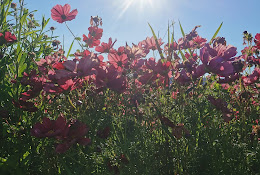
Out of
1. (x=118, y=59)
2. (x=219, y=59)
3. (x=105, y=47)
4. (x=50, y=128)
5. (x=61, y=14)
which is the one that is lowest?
(x=50, y=128)

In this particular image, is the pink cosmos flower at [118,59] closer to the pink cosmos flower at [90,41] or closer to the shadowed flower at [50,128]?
the pink cosmos flower at [90,41]

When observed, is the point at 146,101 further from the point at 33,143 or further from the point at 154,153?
the point at 33,143

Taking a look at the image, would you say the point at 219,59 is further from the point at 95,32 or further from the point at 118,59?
the point at 95,32

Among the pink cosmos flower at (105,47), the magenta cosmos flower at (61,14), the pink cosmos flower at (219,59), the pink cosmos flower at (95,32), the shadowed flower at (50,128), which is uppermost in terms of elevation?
the magenta cosmos flower at (61,14)

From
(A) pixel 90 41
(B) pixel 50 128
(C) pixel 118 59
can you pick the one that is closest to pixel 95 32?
(A) pixel 90 41

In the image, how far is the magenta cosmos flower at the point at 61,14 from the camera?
1750mm

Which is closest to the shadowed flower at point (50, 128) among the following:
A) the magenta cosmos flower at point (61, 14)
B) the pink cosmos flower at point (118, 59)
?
the pink cosmos flower at point (118, 59)

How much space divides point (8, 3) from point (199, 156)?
76.8 inches

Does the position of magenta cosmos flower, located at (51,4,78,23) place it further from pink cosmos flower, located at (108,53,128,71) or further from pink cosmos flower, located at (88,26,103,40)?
pink cosmos flower, located at (108,53,128,71)

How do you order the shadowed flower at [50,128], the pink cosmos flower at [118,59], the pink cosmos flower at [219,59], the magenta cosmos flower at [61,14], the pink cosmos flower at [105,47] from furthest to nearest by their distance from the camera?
the magenta cosmos flower at [61,14] < the pink cosmos flower at [105,47] < the pink cosmos flower at [118,59] < the pink cosmos flower at [219,59] < the shadowed flower at [50,128]

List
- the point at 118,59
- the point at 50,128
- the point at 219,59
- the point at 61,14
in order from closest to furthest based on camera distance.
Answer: the point at 50,128 → the point at 219,59 → the point at 118,59 → the point at 61,14

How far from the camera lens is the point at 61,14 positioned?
175 cm

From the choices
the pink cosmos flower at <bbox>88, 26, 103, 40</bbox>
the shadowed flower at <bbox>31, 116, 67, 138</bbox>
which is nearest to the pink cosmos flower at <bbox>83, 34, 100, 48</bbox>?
the pink cosmos flower at <bbox>88, 26, 103, 40</bbox>

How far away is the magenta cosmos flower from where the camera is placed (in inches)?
68.9
